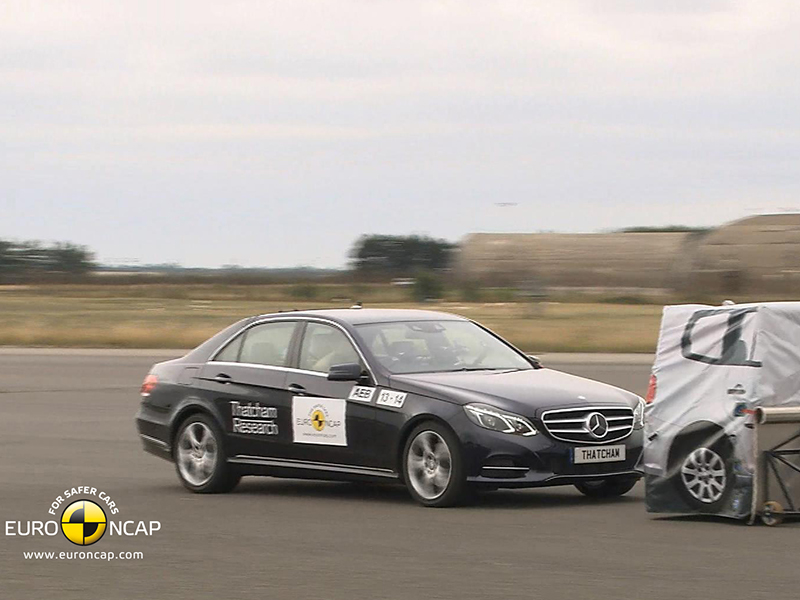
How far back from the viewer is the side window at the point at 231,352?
1250 cm

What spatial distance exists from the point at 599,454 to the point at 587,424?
233mm

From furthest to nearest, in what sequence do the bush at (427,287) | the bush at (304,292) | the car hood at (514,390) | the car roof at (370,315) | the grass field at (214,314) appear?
the bush at (304,292) < the bush at (427,287) < the grass field at (214,314) < the car roof at (370,315) < the car hood at (514,390)

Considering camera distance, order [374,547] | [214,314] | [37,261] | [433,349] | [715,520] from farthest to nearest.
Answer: [37,261] → [214,314] → [433,349] → [715,520] → [374,547]

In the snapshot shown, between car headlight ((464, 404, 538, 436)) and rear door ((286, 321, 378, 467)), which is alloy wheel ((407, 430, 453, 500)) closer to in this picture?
car headlight ((464, 404, 538, 436))

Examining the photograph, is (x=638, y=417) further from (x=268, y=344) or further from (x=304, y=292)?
(x=304, y=292)

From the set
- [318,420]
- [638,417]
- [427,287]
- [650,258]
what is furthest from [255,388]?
[427,287]

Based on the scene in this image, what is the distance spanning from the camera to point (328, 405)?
11.5 m

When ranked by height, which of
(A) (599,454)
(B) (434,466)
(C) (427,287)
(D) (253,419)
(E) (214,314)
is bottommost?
(B) (434,466)

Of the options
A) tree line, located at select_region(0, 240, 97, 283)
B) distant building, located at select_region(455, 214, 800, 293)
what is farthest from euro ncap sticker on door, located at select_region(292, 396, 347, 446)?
tree line, located at select_region(0, 240, 97, 283)

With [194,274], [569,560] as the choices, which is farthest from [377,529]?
[194,274]

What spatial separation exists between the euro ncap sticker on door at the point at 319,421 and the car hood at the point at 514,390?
1.74 feet

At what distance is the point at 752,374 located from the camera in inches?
381

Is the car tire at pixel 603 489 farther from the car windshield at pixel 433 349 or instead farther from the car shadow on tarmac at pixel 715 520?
the car windshield at pixel 433 349

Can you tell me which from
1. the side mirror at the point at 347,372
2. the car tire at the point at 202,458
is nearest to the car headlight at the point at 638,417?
the side mirror at the point at 347,372
